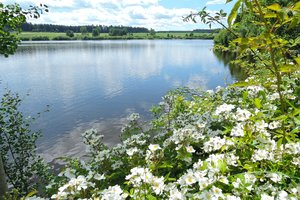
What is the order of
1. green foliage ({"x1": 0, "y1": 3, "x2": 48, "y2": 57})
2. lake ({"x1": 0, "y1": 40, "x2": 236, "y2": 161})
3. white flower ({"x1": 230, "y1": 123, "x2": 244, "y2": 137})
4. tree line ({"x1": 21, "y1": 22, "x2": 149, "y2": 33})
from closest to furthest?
1. white flower ({"x1": 230, "y1": 123, "x2": 244, "y2": 137})
2. green foliage ({"x1": 0, "y1": 3, "x2": 48, "y2": 57})
3. lake ({"x1": 0, "y1": 40, "x2": 236, "y2": 161})
4. tree line ({"x1": 21, "y1": 22, "x2": 149, "y2": 33})

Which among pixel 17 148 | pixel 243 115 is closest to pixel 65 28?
pixel 17 148

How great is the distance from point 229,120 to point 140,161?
0.98m

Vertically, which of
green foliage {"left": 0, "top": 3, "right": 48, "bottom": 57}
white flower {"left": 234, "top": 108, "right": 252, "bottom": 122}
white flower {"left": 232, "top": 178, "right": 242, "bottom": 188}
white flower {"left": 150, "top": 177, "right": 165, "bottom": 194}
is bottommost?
white flower {"left": 150, "top": 177, "right": 165, "bottom": 194}

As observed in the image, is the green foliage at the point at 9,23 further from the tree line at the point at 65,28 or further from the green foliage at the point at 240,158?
the tree line at the point at 65,28

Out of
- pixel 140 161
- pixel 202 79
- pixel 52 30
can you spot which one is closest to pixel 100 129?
pixel 140 161

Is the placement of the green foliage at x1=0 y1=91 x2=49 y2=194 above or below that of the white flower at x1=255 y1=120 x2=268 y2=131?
below

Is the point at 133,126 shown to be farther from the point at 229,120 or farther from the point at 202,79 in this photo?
the point at 202,79

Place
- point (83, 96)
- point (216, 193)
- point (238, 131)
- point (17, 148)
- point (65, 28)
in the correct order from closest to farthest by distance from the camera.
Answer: point (216, 193) < point (238, 131) < point (17, 148) < point (83, 96) < point (65, 28)

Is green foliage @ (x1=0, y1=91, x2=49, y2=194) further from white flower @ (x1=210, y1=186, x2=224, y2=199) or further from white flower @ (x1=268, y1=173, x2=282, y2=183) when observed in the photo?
white flower @ (x1=268, y1=173, x2=282, y2=183)

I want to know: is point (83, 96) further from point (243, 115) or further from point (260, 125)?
point (260, 125)

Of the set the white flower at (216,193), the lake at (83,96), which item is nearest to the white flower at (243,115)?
the white flower at (216,193)

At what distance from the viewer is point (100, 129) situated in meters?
11.5

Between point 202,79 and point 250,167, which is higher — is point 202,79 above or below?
below

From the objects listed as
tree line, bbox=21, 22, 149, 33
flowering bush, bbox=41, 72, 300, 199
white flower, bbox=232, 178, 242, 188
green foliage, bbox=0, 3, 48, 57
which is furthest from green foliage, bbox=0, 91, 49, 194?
tree line, bbox=21, 22, 149, 33
